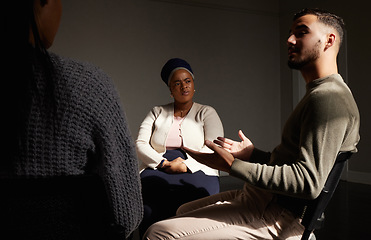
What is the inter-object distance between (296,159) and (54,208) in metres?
0.84

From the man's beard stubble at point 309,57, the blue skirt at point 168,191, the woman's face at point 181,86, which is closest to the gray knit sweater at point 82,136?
the man's beard stubble at point 309,57

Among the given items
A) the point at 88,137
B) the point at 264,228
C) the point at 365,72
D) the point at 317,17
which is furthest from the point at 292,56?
the point at 365,72

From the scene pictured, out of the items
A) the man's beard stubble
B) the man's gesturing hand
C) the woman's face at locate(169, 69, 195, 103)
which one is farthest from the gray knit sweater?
the woman's face at locate(169, 69, 195, 103)

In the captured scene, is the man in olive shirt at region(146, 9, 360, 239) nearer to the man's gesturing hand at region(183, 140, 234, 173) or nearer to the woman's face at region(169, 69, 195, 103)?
the man's gesturing hand at region(183, 140, 234, 173)

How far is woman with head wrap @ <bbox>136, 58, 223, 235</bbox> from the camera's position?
Result: 2.16 meters

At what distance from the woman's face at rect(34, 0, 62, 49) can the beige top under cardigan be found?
1.66 metres

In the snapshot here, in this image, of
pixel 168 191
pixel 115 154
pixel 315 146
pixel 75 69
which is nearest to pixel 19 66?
pixel 75 69

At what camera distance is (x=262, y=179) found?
1144 mm

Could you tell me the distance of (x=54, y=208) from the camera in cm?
67

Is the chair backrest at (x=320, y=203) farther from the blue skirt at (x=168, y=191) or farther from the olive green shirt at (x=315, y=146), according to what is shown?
the blue skirt at (x=168, y=191)

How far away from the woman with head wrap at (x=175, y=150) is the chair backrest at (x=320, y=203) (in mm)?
1105

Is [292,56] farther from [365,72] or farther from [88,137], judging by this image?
[365,72]

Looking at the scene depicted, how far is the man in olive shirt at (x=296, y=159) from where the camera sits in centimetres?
111

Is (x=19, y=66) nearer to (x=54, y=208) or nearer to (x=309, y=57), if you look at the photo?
(x=54, y=208)
